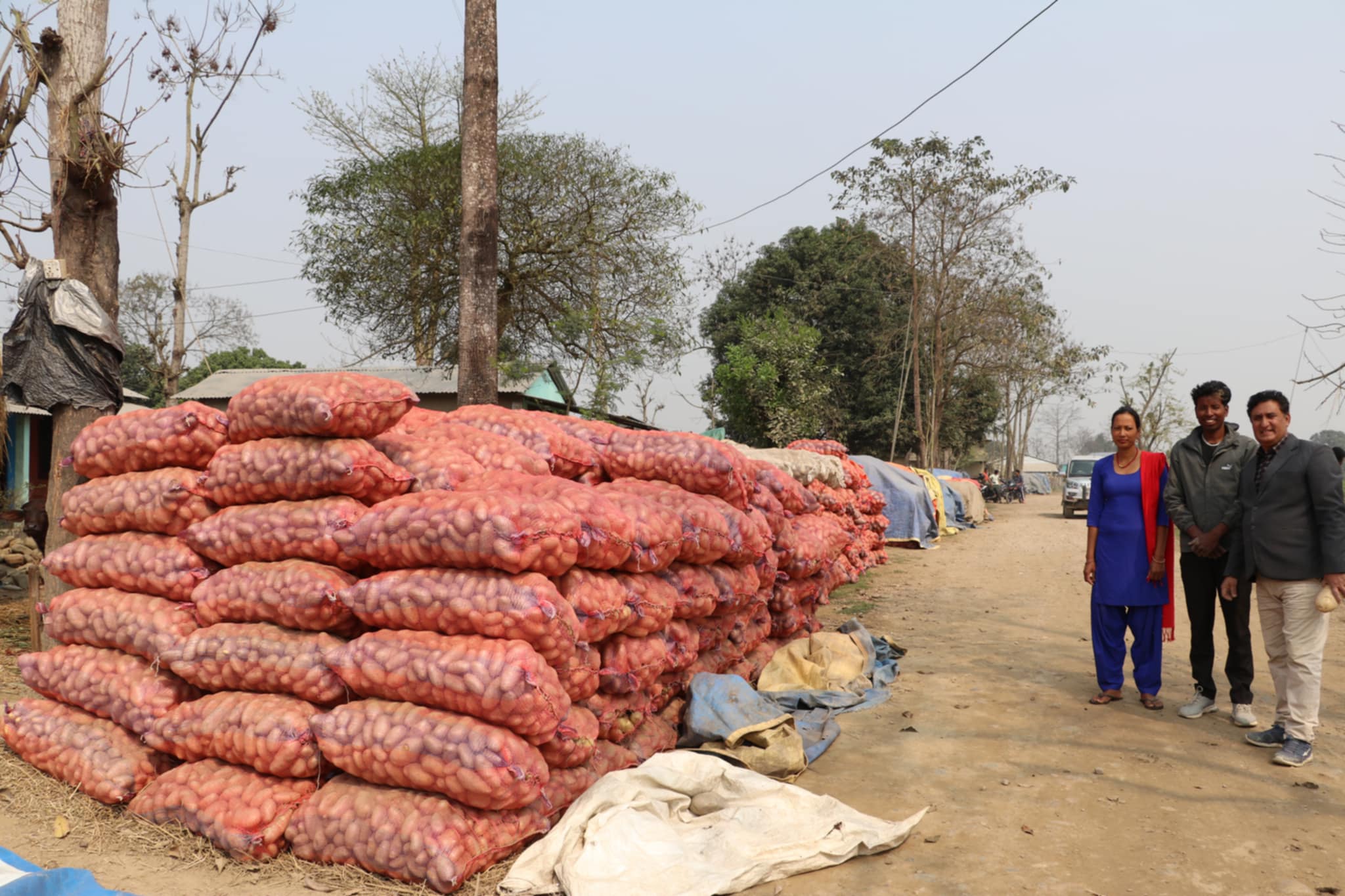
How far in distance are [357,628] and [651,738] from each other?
4.92ft

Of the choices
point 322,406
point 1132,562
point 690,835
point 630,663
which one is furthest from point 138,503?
point 1132,562

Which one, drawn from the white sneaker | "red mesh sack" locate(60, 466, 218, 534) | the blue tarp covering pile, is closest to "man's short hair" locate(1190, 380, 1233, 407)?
the white sneaker

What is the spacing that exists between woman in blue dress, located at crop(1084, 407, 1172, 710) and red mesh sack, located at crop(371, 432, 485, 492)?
377cm

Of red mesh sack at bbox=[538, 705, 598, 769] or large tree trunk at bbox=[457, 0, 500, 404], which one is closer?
red mesh sack at bbox=[538, 705, 598, 769]

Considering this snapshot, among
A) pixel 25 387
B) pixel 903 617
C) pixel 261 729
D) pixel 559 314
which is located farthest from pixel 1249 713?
pixel 559 314

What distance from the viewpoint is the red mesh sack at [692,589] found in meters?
→ 4.46

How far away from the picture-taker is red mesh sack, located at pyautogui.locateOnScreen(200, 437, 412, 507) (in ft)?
12.0

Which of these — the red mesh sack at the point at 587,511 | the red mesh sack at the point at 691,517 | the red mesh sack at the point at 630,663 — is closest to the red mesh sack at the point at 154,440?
the red mesh sack at the point at 587,511

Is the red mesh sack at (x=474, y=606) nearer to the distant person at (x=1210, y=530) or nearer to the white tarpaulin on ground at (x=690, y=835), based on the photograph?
the white tarpaulin on ground at (x=690, y=835)

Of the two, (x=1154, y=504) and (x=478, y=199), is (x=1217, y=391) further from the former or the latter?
(x=478, y=199)

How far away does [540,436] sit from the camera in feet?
15.5

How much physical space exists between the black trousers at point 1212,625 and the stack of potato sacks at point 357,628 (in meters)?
2.98

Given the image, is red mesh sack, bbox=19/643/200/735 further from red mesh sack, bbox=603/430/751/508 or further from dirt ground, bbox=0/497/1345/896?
red mesh sack, bbox=603/430/751/508

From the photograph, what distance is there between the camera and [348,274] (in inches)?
950
